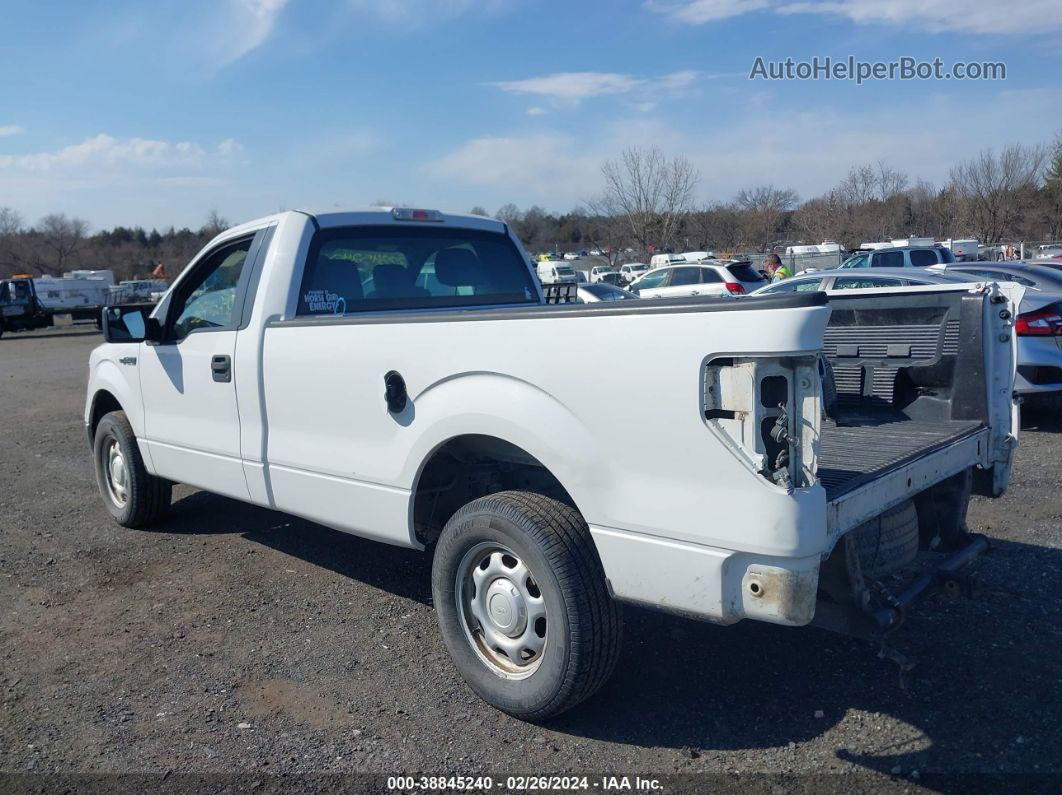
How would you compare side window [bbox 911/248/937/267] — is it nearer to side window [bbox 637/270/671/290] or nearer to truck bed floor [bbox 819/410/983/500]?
side window [bbox 637/270/671/290]

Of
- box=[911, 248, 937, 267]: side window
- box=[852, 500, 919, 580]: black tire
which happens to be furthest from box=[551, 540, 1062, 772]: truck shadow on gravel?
box=[911, 248, 937, 267]: side window

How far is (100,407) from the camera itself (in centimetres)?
671

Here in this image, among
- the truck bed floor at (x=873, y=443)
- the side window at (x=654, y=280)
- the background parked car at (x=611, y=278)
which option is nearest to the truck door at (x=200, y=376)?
the truck bed floor at (x=873, y=443)

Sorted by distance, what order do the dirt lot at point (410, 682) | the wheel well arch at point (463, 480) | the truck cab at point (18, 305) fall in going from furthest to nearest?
1. the truck cab at point (18, 305)
2. the wheel well arch at point (463, 480)
3. the dirt lot at point (410, 682)

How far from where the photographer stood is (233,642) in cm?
454

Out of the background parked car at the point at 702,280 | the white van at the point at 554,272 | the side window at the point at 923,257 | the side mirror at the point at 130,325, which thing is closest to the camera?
the side mirror at the point at 130,325

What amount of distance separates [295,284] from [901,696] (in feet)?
11.0

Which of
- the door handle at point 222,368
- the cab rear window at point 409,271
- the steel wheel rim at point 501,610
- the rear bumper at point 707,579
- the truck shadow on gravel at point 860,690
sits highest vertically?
the cab rear window at point 409,271

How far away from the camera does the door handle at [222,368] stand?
485 cm

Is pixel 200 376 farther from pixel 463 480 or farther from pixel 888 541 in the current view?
pixel 888 541

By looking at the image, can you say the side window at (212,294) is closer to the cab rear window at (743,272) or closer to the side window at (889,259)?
the cab rear window at (743,272)

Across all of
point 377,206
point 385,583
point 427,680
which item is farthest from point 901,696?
point 377,206

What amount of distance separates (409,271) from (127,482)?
8.31 feet

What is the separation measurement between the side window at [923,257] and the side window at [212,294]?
21023mm
